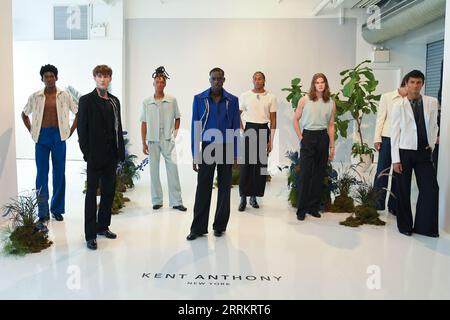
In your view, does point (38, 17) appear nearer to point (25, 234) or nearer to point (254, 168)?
point (254, 168)

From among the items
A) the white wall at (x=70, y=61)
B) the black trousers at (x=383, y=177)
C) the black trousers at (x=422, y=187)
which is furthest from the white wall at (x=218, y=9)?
the black trousers at (x=422, y=187)

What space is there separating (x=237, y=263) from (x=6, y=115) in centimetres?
270

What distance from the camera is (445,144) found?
4406 mm

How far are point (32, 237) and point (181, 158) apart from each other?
6116mm

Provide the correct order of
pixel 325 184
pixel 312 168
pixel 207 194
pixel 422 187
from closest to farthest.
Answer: pixel 207 194 < pixel 422 187 < pixel 312 168 < pixel 325 184

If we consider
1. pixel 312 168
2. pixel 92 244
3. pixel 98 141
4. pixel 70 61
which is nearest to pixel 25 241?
pixel 92 244

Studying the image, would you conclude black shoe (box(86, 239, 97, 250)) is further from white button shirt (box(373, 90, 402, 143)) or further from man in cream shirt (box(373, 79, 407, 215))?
white button shirt (box(373, 90, 402, 143))

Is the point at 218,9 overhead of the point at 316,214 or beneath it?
overhead

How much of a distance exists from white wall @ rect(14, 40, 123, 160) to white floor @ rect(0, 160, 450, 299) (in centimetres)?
532

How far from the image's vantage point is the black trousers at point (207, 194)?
4086mm

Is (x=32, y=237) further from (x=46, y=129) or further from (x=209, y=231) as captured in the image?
(x=209, y=231)

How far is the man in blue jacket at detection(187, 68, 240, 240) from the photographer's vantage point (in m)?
4.01
